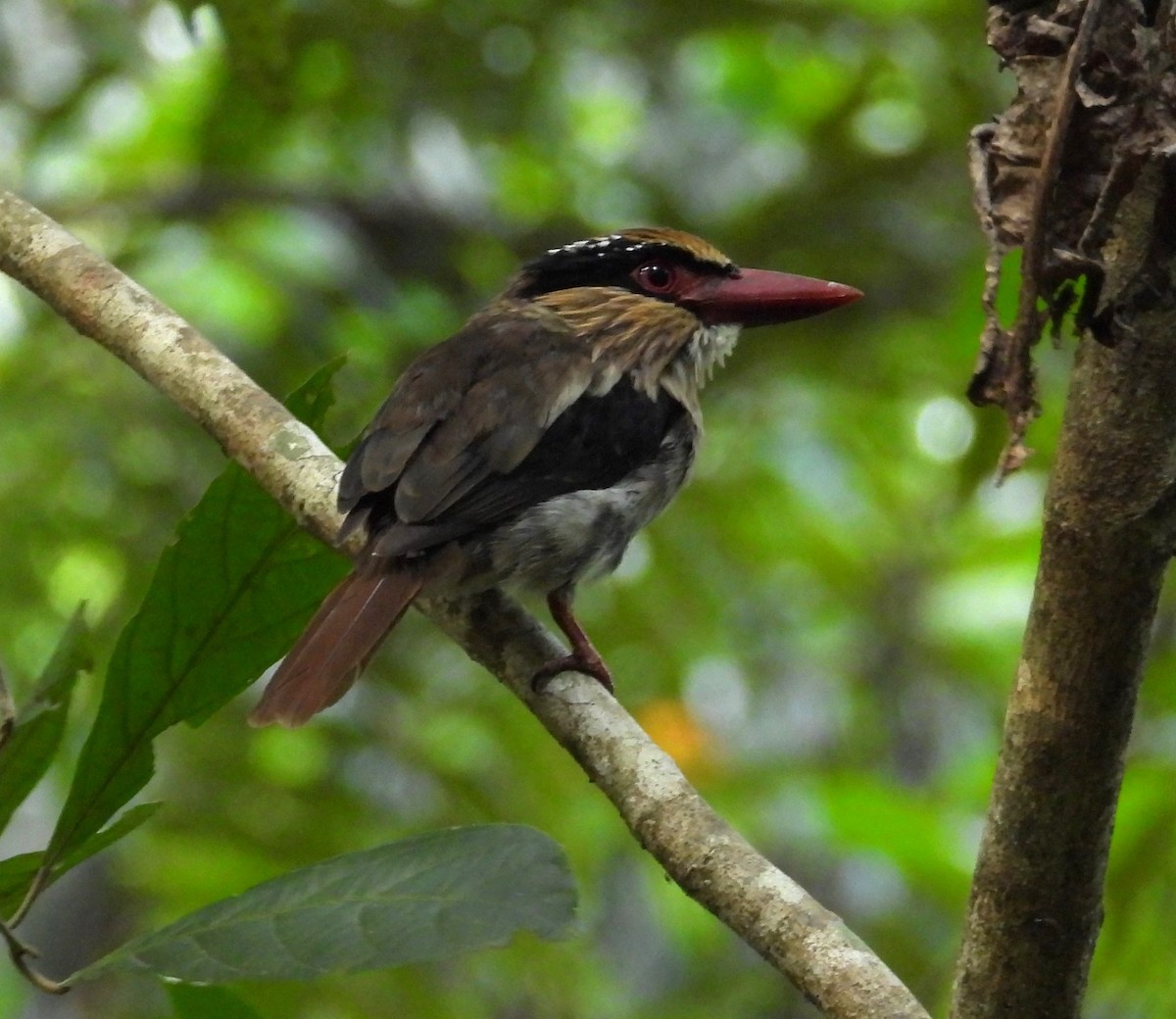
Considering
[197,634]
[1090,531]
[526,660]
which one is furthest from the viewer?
[526,660]

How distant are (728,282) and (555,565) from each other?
0.76 meters

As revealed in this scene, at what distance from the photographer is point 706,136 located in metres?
5.34

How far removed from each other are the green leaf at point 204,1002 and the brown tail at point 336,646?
0.69m

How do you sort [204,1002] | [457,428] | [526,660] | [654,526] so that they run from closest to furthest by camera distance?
[204,1002], [526,660], [457,428], [654,526]

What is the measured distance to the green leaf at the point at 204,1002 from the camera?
1732 millimetres

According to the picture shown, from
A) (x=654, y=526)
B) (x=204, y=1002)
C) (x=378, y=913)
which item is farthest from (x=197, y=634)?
(x=654, y=526)

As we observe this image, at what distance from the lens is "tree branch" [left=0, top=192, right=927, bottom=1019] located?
64.2 inches

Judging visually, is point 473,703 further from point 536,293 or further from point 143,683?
point 143,683

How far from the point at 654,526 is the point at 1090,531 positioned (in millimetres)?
3017

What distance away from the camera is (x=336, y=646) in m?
2.51

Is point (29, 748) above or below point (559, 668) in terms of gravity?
below

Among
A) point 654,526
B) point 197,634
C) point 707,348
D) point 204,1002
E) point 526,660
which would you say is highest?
point 654,526

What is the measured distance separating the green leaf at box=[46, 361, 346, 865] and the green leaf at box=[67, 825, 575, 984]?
252mm

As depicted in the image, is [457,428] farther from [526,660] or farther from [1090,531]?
[1090,531]
